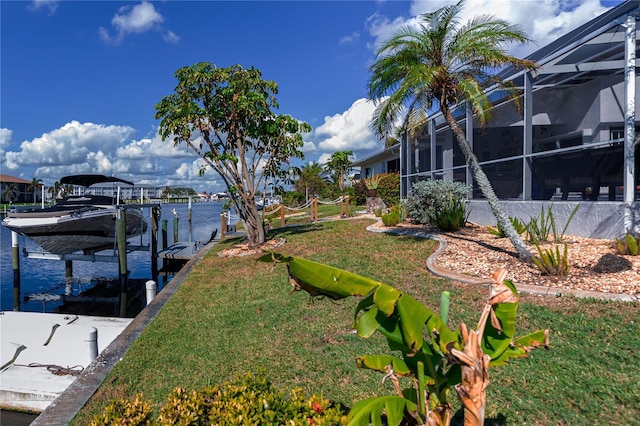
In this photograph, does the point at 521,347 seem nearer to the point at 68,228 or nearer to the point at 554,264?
the point at 554,264

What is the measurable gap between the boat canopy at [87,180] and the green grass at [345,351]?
1072cm

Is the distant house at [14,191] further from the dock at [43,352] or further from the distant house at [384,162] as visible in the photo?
the dock at [43,352]

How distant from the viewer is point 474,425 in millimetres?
1647

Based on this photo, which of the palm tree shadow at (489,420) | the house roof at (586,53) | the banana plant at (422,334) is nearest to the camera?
the banana plant at (422,334)

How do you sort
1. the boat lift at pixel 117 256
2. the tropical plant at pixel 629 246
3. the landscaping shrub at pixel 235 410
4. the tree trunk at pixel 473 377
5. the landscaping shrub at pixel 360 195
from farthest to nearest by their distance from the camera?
the landscaping shrub at pixel 360 195 → the boat lift at pixel 117 256 → the tropical plant at pixel 629 246 → the landscaping shrub at pixel 235 410 → the tree trunk at pixel 473 377

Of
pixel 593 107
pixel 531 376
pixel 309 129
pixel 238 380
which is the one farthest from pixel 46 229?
pixel 593 107

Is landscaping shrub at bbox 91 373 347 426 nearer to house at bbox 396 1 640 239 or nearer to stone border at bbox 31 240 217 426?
A: stone border at bbox 31 240 217 426

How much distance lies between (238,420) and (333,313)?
402cm

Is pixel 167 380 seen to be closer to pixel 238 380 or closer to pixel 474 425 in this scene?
pixel 238 380

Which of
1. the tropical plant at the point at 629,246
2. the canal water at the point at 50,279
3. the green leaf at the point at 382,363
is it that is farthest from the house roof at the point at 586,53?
the canal water at the point at 50,279

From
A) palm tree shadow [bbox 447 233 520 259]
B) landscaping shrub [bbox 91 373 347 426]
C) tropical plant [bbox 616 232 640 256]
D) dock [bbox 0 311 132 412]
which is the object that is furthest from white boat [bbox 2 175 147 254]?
tropical plant [bbox 616 232 640 256]

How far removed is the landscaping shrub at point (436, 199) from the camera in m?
11.7

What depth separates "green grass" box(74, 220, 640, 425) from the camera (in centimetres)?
321

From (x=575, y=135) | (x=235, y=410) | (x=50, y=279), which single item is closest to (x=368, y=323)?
(x=235, y=410)
